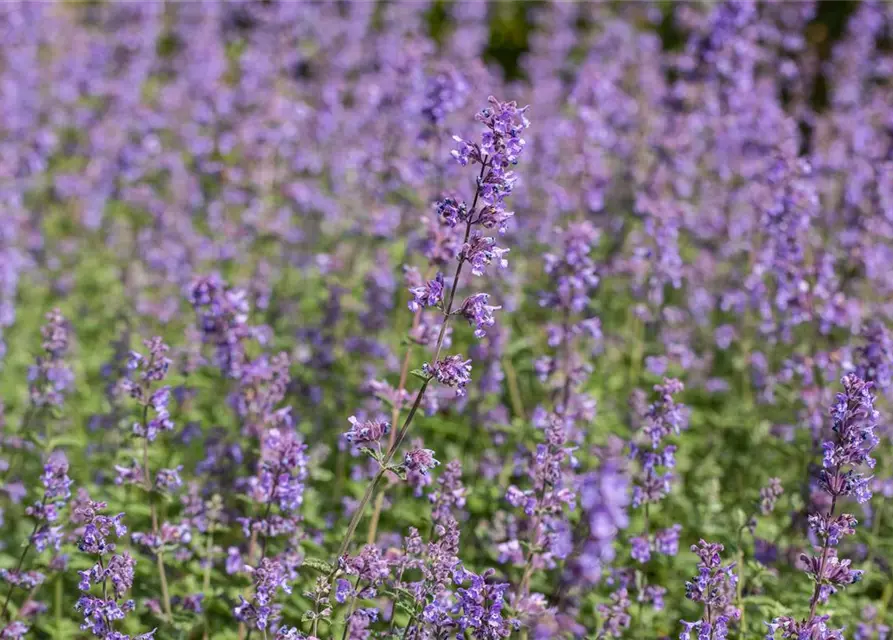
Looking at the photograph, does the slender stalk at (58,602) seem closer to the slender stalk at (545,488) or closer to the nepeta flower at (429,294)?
the slender stalk at (545,488)

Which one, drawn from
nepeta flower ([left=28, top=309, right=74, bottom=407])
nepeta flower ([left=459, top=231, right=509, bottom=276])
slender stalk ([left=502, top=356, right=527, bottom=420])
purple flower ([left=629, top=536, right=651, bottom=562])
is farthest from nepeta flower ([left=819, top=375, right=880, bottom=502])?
nepeta flower ([left=28, top=309, right=74, bottom=407])

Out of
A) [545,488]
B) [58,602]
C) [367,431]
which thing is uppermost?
[545,488]

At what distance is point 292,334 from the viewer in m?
7.80

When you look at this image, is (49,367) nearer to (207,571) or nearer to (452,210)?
(207,571)

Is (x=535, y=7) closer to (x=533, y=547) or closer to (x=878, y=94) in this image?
(x=878, y=94)

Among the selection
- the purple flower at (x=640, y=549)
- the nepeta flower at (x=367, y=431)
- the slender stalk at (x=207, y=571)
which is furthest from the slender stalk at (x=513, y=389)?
the nepeta flower at (x=367, y=431)

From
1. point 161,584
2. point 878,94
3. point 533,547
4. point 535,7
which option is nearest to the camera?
point 533,547

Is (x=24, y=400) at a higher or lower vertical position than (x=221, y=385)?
lower

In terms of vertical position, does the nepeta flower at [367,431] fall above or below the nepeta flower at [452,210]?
below

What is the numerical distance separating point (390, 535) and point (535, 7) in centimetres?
1530

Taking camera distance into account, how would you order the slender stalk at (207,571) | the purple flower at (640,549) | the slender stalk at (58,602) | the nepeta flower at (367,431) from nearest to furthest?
the nepeta flower at (367,431) → the purple flower at (640,549) → the slender stalk at (207,571) → the slender stalk at (58,602)

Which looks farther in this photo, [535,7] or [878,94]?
[535,7]

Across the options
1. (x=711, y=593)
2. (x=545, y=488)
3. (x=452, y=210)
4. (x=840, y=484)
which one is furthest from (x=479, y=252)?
(x=840, y=484)

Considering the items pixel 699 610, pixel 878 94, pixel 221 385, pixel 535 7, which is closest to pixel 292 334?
pixel 221 385
